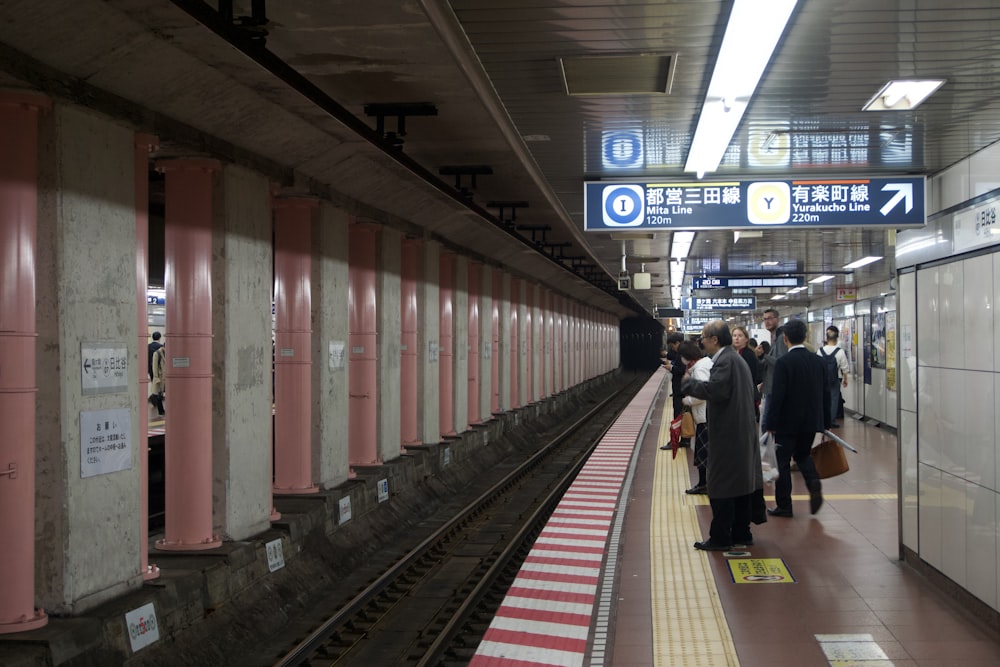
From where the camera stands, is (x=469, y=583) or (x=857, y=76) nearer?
(x=857, y=76)

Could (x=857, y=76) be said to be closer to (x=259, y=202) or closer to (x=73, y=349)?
(x=259, y=202)

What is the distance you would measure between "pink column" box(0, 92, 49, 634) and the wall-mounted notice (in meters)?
0.36

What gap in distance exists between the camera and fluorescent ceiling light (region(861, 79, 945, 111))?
6.30 metres

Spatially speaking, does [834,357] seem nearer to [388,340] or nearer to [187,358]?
[388,340]

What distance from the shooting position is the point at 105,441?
5105mm

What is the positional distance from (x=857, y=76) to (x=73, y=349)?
5.23m

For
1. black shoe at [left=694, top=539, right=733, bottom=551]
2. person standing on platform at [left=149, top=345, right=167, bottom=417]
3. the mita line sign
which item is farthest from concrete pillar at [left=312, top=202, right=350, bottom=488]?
person standing on platform at [left=149, top=345, right=167, bottom=417]

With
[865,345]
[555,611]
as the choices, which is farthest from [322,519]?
[865,345]

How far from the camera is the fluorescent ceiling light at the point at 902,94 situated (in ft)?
20.7

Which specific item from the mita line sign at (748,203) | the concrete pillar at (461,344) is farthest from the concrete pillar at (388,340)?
the concrete pillar at (461,344)

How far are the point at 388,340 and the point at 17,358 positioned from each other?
260 inches

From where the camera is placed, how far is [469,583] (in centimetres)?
798

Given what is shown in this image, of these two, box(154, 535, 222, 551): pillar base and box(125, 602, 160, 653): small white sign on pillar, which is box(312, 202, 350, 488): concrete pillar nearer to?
box(154, 535, 222, 551): pillar base

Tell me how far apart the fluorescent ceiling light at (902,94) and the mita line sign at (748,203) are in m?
1.36
